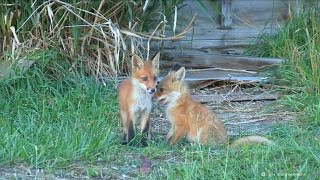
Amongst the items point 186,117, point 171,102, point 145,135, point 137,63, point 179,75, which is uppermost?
point 137,63

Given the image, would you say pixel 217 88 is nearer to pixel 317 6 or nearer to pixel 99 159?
pixel 317 6

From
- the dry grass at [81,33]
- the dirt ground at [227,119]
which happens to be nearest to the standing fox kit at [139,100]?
the dirt ground at [227,119]

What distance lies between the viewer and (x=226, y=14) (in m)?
12.8

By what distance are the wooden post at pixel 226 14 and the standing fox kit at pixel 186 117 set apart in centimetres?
506

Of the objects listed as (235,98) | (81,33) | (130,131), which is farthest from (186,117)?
(81,33)

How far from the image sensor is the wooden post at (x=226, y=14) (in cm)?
1276

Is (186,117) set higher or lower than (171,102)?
lower

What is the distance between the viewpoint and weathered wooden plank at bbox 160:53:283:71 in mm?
10770

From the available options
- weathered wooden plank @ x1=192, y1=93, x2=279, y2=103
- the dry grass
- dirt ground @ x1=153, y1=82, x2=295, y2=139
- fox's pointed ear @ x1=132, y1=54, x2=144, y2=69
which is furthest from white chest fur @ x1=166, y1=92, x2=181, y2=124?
the dry grass

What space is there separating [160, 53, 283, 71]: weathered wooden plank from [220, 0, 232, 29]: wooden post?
70.3 inches

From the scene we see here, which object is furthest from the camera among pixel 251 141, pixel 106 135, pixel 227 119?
pixel 227 119

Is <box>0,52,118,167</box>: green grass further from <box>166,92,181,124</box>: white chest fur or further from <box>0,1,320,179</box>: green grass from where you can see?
<box>166,92,181,124</box>: white chest fur

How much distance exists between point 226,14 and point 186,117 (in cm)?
539

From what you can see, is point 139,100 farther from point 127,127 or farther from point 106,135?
point 106,135
